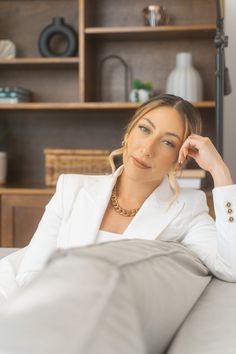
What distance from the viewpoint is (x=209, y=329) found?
2.48 ft

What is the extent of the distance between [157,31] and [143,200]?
1885 millimetres

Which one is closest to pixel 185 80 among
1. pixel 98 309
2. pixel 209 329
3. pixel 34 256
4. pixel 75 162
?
pixel 75 162

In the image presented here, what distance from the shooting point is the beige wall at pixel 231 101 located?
3229 millimetres

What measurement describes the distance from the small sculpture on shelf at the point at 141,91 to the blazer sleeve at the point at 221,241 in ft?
6.59

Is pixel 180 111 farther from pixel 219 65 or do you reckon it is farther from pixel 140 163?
pixel 219 65

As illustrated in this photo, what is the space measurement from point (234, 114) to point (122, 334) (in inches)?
112

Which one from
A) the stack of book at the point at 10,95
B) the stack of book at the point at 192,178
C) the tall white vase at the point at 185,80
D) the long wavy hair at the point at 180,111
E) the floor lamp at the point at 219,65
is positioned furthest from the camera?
the stack of book at the point at 10,95

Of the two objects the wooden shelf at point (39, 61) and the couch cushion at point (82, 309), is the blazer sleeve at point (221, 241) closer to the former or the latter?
the couch cushion at point (82, 309)

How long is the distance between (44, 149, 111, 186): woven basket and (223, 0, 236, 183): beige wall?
27.5 inches

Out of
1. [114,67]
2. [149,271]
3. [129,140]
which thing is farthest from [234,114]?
[149,271]

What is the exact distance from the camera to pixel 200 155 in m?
1.32

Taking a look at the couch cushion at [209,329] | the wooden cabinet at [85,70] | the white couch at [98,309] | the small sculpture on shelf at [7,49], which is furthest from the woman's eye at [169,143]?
the small sculpture on shelf at [7,49]

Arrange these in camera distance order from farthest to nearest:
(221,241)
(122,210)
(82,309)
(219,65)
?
(219,65) → (122,210) → (221,241) → (82,309)

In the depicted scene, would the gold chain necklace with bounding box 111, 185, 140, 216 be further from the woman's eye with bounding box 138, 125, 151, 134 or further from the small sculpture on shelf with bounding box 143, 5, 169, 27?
the small sculpture on shelf with bounding box 143, 5, 169, 27
